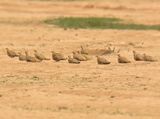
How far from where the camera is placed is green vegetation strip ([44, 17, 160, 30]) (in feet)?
79.8

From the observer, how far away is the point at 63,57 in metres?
16.4

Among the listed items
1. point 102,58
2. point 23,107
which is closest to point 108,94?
point 23,107

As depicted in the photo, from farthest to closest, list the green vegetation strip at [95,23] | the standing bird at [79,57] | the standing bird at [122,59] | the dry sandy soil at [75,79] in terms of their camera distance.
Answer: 1. the green vegetation strip at [95,23]
2. the standing bird at [79,57]
3. the standing bird at [122,59]
4. the dry sandy soil at [75,79]

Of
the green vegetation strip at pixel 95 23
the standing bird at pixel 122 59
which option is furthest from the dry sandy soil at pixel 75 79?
the green vegetation strip at pixel 95 23

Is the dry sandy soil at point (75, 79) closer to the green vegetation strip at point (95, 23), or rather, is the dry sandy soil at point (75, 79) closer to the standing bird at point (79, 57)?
the standing bird at point (79, 57)

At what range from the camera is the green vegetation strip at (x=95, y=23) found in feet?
79.8

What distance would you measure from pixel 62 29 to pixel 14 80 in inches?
391

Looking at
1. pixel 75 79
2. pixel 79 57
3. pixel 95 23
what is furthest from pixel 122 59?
pixel 95 23

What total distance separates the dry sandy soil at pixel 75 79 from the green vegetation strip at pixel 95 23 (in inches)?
25.7

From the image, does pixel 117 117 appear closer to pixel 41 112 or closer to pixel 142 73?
pixel 41 112

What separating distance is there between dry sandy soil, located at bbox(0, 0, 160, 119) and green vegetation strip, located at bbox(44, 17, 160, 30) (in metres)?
0.65

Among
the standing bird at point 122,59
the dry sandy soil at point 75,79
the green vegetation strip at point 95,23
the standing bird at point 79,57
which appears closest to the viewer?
the dry sandy soil at point 75,79

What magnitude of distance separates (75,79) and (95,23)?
37.1 feet

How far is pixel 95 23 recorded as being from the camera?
2500 cm
